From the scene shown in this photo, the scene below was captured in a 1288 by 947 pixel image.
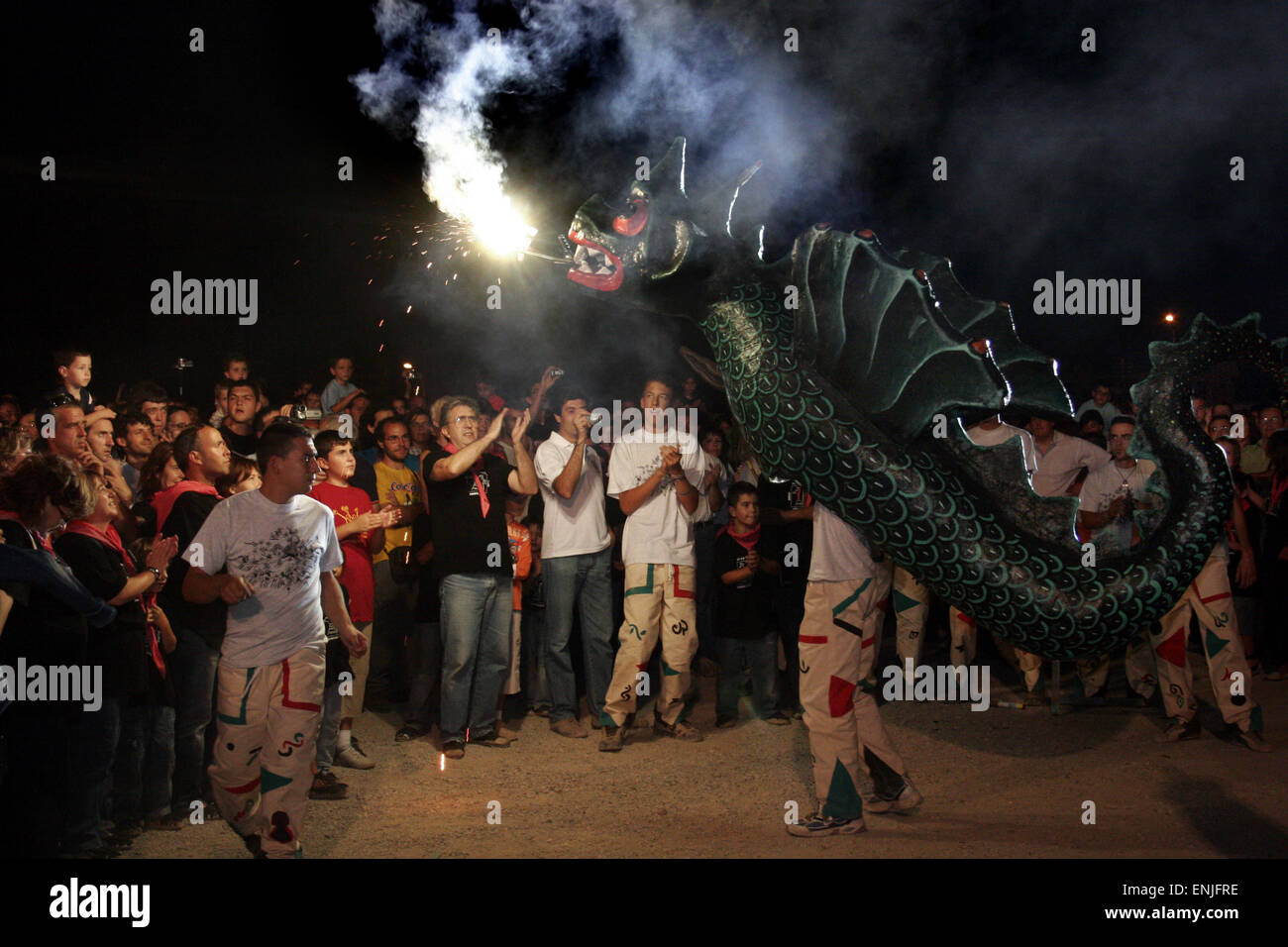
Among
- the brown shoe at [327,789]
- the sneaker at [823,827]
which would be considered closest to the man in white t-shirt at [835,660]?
the sneaker at [823,827]

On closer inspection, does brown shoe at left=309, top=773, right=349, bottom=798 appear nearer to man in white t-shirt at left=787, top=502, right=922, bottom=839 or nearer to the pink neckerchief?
the pink neckerchief

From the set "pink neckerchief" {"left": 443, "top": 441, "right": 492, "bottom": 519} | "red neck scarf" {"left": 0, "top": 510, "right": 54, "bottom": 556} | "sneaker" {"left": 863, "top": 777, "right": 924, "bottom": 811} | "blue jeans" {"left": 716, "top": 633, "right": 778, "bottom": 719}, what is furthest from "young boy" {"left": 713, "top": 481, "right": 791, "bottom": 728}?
"red neck scarf" {"left": 0, "top": 510, "right": 54, "bottom": 556}

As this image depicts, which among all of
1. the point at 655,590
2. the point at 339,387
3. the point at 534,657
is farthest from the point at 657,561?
the point at 339,387

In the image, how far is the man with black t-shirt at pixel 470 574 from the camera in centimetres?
566

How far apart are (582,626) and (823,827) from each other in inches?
89.5

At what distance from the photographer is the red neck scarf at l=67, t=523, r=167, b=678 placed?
4.02m

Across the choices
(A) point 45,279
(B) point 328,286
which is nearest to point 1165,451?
(B) point 328,286

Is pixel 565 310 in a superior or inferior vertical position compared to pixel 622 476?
superior

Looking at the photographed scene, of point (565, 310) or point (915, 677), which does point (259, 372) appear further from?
point (915, 677)

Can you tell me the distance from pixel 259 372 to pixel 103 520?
5.91 meters

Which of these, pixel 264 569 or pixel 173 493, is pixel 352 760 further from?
pixel 264 569

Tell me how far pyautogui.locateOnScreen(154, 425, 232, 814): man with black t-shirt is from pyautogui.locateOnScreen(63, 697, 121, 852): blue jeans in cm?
52

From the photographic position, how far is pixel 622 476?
614 centimetres

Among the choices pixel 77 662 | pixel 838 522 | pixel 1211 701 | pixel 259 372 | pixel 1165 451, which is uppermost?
pixel 259 372
